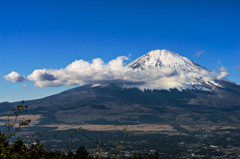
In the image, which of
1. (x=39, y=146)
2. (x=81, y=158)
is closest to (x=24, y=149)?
(x=39, y=146)

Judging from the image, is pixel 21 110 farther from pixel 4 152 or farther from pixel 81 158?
pixel 81 158

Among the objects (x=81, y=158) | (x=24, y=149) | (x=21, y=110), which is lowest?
(x=81, y=158)

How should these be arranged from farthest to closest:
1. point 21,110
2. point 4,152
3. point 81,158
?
point 81,158, point 21,110, point 4,152

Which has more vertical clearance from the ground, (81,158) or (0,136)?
(0,136)

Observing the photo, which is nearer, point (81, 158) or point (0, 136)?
point (0, 136)

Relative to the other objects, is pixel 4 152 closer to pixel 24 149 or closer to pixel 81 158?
pixel 24 149

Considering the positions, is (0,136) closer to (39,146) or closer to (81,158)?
(39,146)

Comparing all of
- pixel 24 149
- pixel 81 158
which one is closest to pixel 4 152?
pixel 24 149

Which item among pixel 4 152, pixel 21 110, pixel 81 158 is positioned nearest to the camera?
pixel 4 152

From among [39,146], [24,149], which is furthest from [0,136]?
[39,146]
